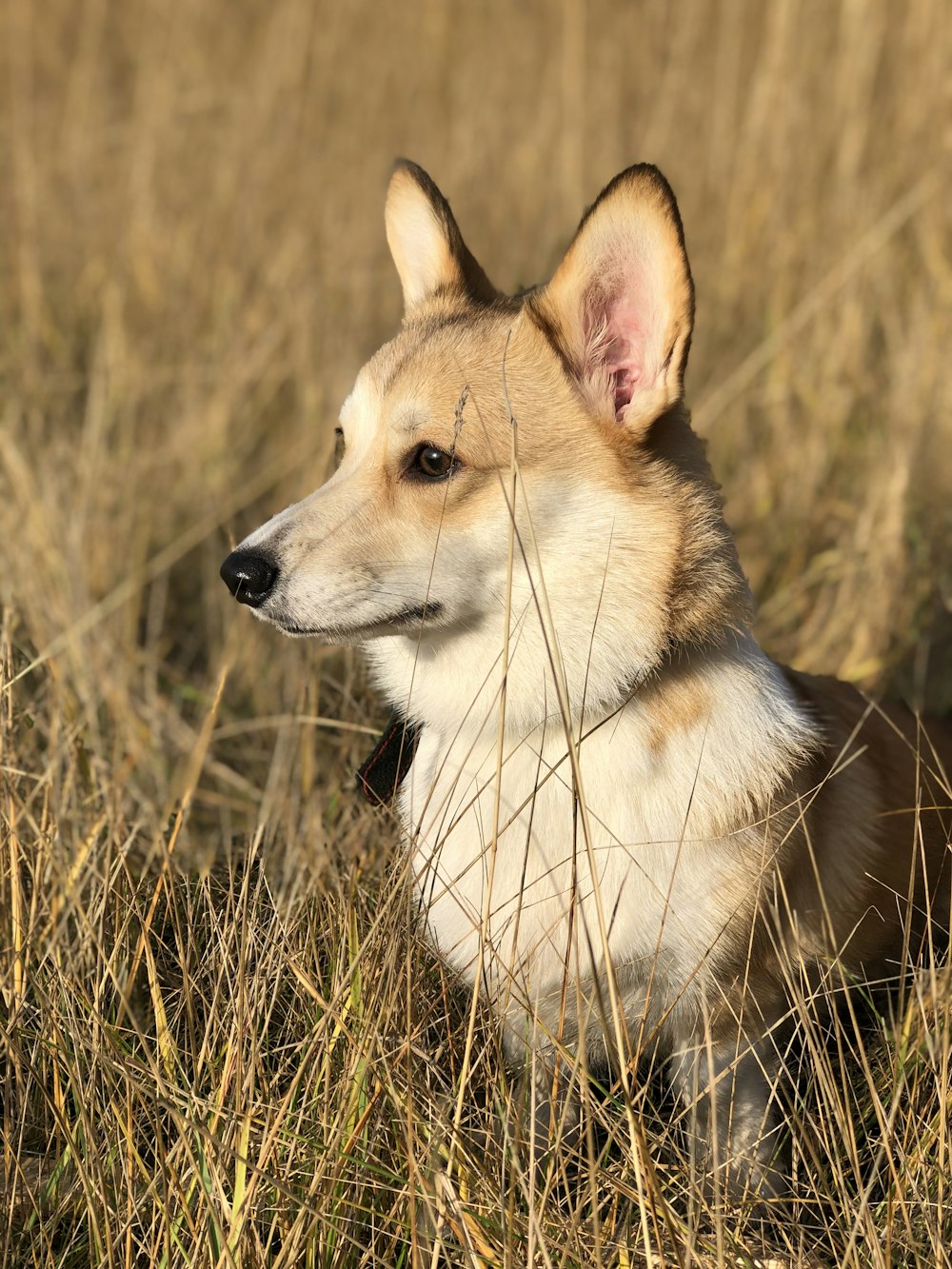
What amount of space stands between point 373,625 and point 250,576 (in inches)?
8.0

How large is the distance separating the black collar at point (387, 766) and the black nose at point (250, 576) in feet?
1.38

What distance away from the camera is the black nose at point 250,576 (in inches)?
74.9

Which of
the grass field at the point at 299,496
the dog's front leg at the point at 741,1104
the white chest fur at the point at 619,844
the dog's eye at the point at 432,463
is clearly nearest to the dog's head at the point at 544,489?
the dog's eye at the point at 432,463

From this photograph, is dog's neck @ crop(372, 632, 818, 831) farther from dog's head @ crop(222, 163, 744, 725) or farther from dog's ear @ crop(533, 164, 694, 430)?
dog's ear @ crop(533, 164, 694, 430)

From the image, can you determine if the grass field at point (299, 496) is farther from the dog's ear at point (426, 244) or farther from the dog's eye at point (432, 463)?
the dog's ear at point (426, 244)

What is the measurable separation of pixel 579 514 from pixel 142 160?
4.01 metres

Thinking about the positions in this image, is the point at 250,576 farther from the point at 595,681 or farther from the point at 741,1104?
the point at 741,1104

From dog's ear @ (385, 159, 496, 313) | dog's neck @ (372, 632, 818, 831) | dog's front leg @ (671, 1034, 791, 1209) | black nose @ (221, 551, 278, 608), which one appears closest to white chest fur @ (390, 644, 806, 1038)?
dog's neck @ (372, 632, 818, 831)

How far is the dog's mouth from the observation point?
1.93 metres

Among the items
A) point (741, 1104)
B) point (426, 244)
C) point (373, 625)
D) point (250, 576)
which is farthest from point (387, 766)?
point (426, 244)

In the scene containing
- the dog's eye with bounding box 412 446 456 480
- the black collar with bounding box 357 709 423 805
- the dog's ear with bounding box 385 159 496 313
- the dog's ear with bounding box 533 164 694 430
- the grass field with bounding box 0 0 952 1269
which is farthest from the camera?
the dog's ear with bounding box 385 159 496 313

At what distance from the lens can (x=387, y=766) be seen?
2.25 meters

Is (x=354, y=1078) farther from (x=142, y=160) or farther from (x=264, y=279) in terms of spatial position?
(x=142, y=160)

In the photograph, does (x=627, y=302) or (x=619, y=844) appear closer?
(x=619, y=844)
